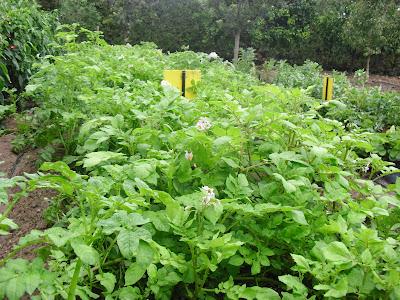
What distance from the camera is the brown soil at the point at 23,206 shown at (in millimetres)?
2648

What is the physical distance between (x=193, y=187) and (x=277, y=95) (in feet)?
2.99

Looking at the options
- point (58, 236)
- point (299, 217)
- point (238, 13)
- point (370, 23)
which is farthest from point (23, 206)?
point (238, 13)

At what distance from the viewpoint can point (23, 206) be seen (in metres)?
3.03

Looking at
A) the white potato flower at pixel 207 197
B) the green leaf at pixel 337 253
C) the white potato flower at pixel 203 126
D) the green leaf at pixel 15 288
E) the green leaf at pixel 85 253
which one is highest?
the white potato flower at pixel 203 126

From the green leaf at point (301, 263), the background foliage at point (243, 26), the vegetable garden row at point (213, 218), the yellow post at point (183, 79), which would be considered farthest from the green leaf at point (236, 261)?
the background foliage at point (243, 26)

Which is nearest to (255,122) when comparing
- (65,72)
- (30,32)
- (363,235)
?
(363,235)

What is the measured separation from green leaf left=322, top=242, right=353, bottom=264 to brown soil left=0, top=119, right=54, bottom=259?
130 cm

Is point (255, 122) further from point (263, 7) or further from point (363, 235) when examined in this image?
point (263, 7)

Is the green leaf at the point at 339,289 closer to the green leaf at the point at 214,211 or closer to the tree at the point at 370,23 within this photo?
the green leaf at the point at 214,211

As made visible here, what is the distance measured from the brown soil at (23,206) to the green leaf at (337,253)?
1299 millimetres

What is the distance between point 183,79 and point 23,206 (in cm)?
165

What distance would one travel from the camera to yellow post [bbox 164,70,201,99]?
3.67 metres

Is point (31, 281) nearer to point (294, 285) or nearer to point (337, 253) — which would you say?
point (294, 285)

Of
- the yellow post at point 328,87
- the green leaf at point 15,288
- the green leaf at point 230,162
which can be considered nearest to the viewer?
the green leaf at point 15,288
